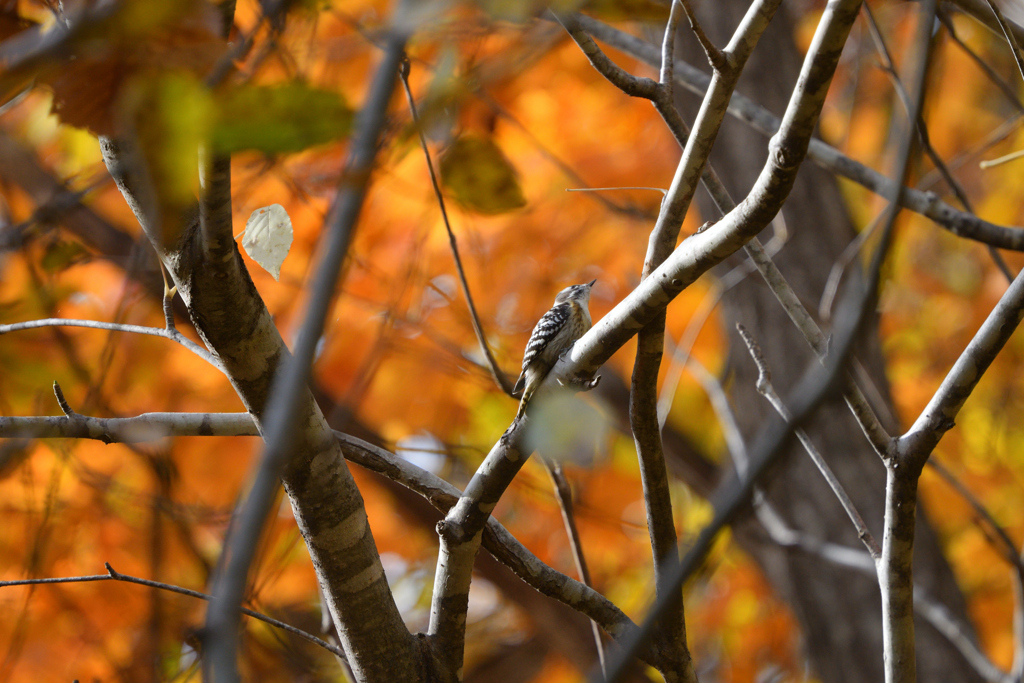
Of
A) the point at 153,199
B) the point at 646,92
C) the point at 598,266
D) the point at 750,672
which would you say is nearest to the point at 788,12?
the point at 598,266

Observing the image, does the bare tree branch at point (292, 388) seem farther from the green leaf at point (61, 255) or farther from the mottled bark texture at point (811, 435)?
the mottled bark texture at point (811, 435)

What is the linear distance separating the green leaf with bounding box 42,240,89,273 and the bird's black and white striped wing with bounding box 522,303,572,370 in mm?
1538

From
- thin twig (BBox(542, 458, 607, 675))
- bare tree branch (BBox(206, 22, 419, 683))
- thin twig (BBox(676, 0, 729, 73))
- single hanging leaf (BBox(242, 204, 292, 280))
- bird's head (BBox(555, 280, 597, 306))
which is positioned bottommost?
bare tree branch (BBox(206, 22, 419, 683))

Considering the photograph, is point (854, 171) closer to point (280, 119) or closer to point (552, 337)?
point (552, 337)

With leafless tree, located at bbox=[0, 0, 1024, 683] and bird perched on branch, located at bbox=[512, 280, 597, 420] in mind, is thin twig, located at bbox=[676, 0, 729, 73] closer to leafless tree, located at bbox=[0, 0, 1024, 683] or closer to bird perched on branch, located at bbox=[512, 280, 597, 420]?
leafless tree, located at bbox=[0, 0, 1024, 683]

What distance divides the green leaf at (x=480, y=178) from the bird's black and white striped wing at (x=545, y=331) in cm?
69

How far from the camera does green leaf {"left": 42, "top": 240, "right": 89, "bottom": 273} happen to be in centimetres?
194

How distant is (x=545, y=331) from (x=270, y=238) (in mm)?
1312

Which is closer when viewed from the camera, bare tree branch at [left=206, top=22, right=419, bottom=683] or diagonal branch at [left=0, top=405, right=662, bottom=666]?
bare tree branch at [left=206, top=22, right=419, bottom=683]

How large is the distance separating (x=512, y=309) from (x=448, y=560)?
3.88 metres

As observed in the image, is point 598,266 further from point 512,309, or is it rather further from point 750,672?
point 750,672

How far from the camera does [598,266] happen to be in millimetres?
5648

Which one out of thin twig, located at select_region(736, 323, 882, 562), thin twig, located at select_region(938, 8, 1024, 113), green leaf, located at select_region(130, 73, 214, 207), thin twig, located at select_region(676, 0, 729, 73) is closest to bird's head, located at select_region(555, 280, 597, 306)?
thin twig, located at select_region(736, 323, 882, 562)

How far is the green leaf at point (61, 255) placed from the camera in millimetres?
1940
